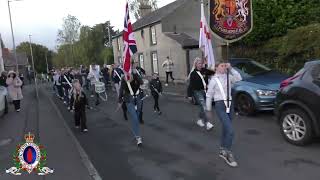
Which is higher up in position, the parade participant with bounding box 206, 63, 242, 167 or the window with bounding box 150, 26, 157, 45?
the window with bounding box 150, 26, 157, 45

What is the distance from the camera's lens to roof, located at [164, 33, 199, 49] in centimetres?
2636

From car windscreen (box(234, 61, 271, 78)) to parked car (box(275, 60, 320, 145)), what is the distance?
144 inches

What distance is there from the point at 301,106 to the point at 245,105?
11.7 feet

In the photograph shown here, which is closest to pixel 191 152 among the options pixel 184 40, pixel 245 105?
pixel 245 105

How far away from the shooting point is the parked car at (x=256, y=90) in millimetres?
10367

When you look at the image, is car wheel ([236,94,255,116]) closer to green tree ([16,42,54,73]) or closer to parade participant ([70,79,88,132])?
parade participant ([70,79,88,132])

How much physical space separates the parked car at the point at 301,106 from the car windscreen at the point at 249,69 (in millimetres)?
3670

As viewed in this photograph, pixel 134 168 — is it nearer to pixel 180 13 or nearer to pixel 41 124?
pixel 41 124

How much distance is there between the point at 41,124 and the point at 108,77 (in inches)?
506

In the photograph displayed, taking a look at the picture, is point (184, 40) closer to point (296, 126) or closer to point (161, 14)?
point (161, 14)

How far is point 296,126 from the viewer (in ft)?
24.6

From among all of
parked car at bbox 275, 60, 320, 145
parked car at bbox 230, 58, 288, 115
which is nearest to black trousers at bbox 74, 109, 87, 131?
parked car at bbox 230, 58, 288, 115

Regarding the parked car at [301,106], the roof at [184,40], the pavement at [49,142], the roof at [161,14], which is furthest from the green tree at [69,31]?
the parked car at [301,106]

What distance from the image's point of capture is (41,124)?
12594 mm
